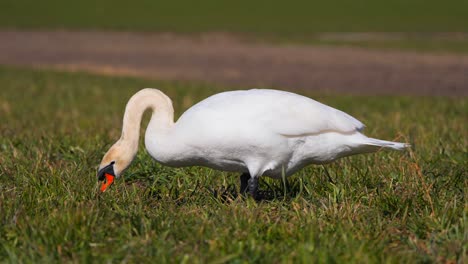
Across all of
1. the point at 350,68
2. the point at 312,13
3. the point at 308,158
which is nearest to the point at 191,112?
the point at 308,158

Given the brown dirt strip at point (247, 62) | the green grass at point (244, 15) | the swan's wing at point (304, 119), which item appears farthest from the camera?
the green grass at point (244, 15)

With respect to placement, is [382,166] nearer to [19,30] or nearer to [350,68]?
[350,68]

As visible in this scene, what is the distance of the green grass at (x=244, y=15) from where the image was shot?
48.8m

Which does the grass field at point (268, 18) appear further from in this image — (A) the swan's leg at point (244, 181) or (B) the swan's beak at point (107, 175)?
(B) the swan's beak at point (107, 175)

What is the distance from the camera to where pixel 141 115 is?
5.55 metres

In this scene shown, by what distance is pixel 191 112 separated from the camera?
5.39 metres

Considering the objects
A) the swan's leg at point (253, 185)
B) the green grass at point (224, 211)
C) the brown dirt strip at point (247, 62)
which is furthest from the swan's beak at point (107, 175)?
the brown dirt strip at point (247, 62)

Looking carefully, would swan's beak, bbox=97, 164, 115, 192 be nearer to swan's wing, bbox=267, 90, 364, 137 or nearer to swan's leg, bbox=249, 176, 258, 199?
swan's leg, bbox=249, 176, 258, 199

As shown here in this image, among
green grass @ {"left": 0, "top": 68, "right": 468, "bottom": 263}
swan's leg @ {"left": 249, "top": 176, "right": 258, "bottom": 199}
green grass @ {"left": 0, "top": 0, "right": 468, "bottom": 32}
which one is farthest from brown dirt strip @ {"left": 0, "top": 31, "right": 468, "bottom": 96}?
swan's leg @ {"left": 249, "top": 176, "right": 258, "bottom": 199}

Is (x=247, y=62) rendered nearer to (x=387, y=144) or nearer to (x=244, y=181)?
(x=244, y=181)

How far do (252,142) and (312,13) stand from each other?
54.0 m

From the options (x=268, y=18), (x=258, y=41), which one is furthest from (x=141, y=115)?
(x=268, y=18)

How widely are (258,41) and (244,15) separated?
58.9ft

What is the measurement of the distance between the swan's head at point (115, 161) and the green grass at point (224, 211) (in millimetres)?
139
